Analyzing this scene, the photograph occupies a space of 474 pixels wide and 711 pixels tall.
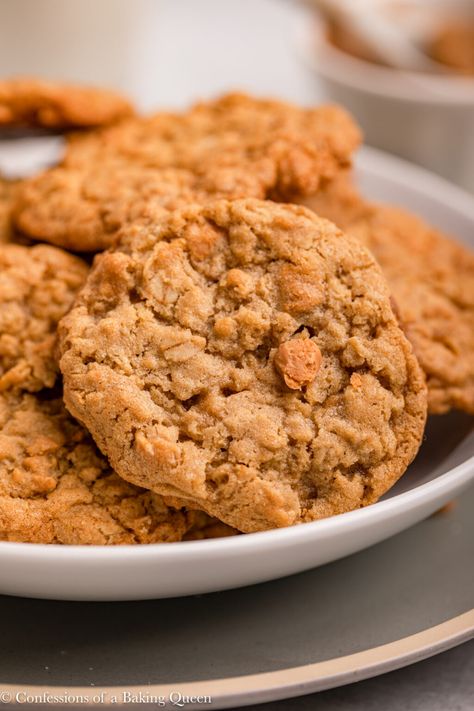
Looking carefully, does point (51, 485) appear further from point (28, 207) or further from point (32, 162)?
point (32, 162)

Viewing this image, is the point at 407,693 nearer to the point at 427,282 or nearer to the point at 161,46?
the point at 427,282

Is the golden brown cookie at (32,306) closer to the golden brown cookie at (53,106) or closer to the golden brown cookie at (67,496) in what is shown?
the golden brown cookie at (67,496)

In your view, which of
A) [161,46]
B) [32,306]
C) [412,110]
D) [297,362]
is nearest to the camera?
[297,362]

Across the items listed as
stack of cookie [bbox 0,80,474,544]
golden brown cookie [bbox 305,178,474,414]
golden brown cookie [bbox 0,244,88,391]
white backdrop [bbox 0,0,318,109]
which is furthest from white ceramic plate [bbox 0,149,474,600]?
white backdrop [bbox 0,0,318,109]

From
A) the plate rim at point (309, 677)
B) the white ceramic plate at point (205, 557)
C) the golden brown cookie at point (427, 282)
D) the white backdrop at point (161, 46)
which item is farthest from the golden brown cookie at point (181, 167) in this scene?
the white backdrop at point (161, 46)

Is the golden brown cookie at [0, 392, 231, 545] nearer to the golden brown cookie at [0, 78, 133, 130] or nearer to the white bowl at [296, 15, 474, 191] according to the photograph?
the golden brown cookie at [0, 78, 133, 130]

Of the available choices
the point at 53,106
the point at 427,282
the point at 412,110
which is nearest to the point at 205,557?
the point at 427,282
